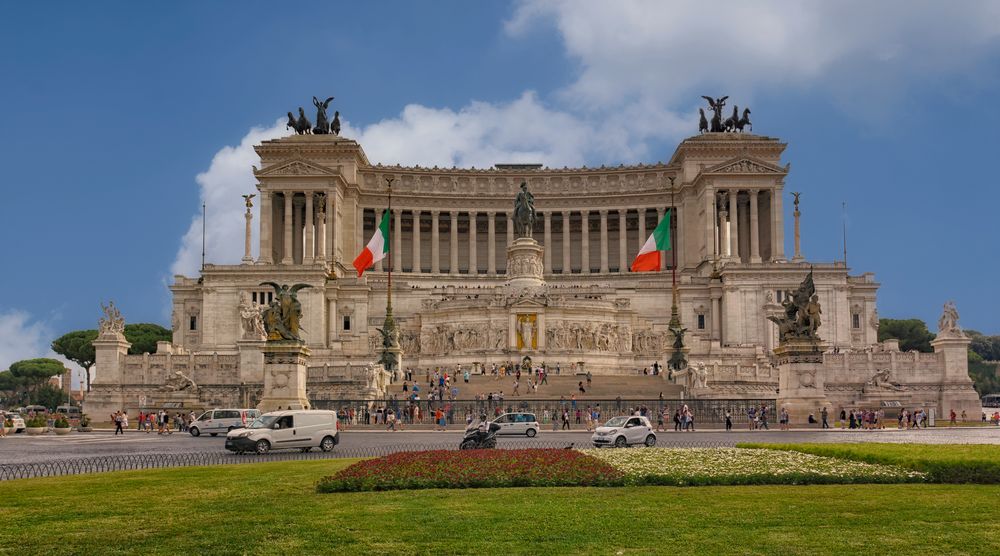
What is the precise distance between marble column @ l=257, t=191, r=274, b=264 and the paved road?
62.3 metres

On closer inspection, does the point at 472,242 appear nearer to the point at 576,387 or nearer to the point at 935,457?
the point at 576,387

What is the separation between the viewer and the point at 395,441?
136ft

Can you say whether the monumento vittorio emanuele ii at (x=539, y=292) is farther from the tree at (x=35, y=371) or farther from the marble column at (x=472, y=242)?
the tree at (x=35, y=371)

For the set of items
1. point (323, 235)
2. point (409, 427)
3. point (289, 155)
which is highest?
point (289, 155)

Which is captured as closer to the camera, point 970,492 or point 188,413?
point 970,492

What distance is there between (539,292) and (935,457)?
66525 millimetres

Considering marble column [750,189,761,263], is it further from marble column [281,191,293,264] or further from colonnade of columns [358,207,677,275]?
marble column [281,191,293,264]

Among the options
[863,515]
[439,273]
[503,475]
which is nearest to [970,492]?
[863,515]

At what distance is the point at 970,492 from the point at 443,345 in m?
67.8

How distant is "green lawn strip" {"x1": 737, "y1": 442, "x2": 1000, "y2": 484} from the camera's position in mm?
22734

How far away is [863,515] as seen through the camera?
59.5 ft

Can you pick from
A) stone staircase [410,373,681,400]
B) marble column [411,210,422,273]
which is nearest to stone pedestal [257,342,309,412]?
stone staircase [410,373,681,400]

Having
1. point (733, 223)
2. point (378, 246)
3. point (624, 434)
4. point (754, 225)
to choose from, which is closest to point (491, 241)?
point (733, 223)

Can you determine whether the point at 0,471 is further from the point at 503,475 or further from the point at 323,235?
the point at 323,235
